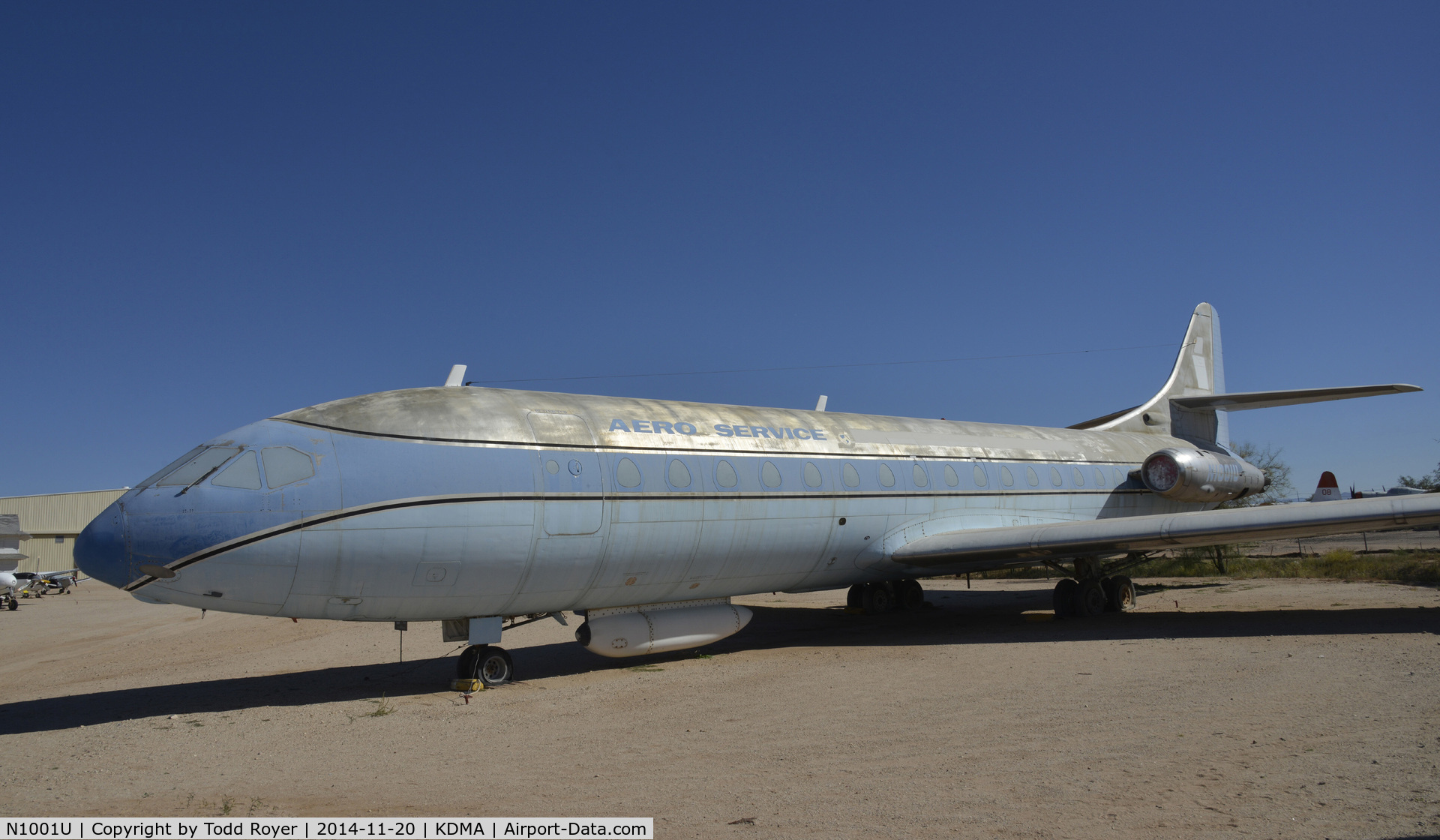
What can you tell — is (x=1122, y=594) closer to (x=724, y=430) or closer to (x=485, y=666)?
(x=724, y=430)

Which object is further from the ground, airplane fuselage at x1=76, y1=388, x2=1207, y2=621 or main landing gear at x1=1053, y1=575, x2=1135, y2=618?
airplane fuselage at x1=76, y1=388, x2=1207, y2=621

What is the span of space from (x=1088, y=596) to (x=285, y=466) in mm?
15079

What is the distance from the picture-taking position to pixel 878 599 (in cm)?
2050

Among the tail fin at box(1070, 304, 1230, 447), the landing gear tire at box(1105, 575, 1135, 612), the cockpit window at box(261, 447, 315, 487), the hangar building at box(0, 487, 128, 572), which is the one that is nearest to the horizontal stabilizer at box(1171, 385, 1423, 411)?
the tail fin at box(1070, 304, 1230, 447)

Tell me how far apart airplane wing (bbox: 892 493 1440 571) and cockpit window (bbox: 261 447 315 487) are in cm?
973

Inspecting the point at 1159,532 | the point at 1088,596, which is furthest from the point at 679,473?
the point at 1088,596

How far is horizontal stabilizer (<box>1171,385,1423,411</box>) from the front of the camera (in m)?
18.7

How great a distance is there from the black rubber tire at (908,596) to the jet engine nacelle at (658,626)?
7.91 m

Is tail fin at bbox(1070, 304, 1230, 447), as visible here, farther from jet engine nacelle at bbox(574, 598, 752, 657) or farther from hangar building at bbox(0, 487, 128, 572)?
hangar building at bbox(0, 487, 128, 572)

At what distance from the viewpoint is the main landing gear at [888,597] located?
20.4 m

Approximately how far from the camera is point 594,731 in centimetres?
866


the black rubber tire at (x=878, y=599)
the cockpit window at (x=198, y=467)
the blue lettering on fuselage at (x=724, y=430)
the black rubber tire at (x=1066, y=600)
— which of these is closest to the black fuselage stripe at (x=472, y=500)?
the cockpit window at (x=198, y=467)

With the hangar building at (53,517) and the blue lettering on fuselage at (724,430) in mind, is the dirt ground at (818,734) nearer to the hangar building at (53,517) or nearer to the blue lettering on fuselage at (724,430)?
the blue lettering on fuselage at (724,430)

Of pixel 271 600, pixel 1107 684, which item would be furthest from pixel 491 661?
pixel 1107 684
